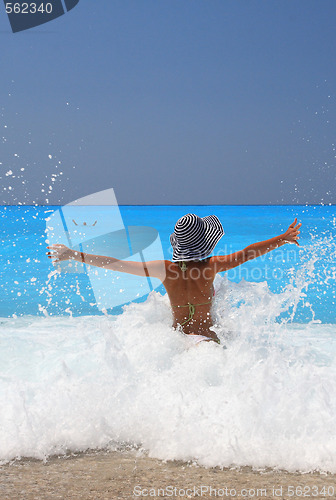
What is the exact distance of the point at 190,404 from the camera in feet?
8.72

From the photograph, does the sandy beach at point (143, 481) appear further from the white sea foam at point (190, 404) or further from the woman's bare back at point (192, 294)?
the woman's bare back at point (192, 294)

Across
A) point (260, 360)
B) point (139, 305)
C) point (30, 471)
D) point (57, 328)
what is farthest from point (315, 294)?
point (30, 471)

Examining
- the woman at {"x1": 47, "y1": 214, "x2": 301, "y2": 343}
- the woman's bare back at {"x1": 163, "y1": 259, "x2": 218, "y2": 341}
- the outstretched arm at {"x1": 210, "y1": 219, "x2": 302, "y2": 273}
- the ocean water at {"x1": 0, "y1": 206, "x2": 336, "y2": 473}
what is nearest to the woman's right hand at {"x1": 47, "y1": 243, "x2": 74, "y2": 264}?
the woman at {"x1": 47, "y1": 214, "x2": 301, "y2": 343}

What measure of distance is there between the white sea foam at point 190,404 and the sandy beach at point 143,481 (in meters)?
0.10

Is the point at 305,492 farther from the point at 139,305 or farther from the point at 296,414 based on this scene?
the point at 139,305

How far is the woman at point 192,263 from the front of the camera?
10.0 feet

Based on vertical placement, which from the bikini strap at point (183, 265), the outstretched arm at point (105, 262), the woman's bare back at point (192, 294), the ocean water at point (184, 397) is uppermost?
the outstretched arm at point (105, 262)

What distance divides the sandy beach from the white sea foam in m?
0.10

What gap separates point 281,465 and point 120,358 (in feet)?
4.11

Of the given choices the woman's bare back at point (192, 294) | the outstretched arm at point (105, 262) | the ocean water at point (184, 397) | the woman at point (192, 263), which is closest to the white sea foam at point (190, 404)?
the ocean water at point (184, 397)

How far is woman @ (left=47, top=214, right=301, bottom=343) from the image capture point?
3051 mm

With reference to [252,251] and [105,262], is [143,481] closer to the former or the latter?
[105,262]

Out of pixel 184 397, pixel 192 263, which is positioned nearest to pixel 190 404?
pixel 184 397

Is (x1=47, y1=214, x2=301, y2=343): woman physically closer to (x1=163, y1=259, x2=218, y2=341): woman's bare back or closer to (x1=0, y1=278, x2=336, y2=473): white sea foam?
(x1=163, y1=259, x2=218, y2=341): woman's bare back
